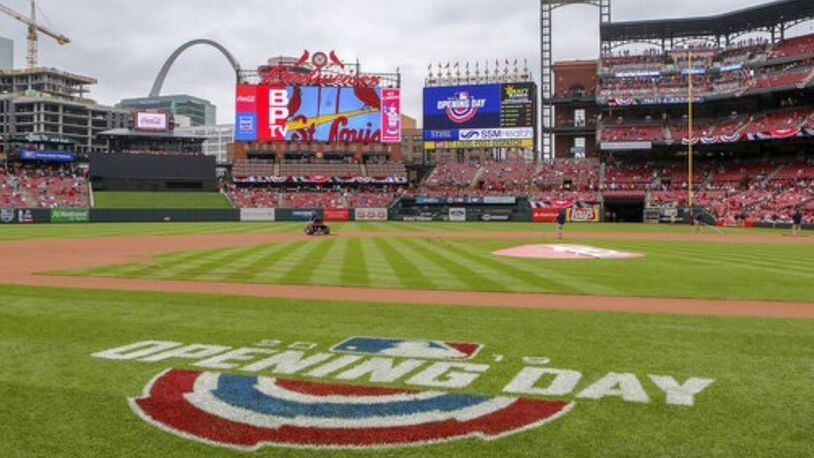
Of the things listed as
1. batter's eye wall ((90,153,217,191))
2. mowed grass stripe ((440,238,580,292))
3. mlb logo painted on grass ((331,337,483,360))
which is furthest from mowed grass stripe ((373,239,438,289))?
batter's eye wall ((90,153,217,191))

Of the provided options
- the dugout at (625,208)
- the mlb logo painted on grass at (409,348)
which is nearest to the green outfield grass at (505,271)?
the mlb logo painted on grass at (409,348)

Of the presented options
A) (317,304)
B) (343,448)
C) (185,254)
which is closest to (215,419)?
(343,448)

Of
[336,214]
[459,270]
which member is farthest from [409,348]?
[336,214]

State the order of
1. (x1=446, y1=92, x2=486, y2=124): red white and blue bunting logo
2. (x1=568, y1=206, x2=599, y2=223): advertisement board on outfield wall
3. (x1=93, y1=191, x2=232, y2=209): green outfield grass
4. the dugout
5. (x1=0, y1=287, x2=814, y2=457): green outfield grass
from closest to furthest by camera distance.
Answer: (x1=0, y1=287, x2=814, y2=457): green outfield grass, (x1=568, y1=206, x2=599, y2=223): advertisement board on outfield wall, the dugout, (x1=93, y1=191, x2=232, y2=209): green outfield grass, (x1=446, y1=92, x2=486, y2=124): red white and blue bunting logo

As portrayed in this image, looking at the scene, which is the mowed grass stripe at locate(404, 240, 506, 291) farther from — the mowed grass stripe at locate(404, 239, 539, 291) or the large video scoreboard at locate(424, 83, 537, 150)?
the large video scoreboard at locate(424, 83, 537, 150)

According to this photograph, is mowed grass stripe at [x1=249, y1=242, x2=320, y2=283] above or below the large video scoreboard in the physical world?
below

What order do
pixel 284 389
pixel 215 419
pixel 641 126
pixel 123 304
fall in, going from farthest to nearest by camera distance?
pixel 641 126 → pixel 123 304 → pixel 284 389 → pixel 215 419

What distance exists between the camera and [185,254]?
24906mm

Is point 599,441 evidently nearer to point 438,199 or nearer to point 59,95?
point 438,199

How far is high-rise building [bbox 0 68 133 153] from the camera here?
12888 centimetres

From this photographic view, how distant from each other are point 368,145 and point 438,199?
53.4 feet

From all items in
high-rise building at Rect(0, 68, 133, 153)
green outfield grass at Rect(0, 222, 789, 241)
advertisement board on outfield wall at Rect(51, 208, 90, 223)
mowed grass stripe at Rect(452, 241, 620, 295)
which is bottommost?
mowed grass stripe at Rect(452, 241, 620, 295)

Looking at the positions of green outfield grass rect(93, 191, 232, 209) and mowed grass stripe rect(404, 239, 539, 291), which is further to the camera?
green outfield grass rect(93, 191, 232, 209)

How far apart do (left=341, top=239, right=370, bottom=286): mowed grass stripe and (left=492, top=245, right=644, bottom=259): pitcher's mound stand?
18.7 ft
